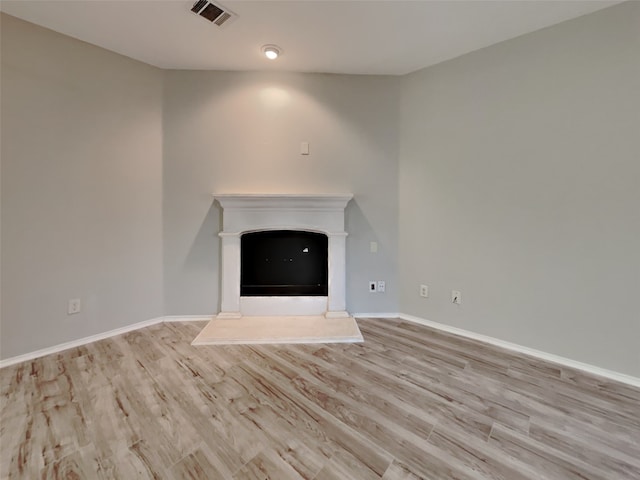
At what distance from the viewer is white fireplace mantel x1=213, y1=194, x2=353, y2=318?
2.81 m

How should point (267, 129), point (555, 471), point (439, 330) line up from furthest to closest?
point (267, 129) → point (439, 330) → point (555, 471)

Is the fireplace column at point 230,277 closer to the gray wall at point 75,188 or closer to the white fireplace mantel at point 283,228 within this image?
the white fireplace mantel at point 283,228

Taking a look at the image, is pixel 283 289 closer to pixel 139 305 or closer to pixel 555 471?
pixel 139 305

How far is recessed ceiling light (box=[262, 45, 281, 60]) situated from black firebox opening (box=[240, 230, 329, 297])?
1.65 meters

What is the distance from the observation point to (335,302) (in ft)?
9.51

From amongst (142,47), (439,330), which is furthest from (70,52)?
(439,330)

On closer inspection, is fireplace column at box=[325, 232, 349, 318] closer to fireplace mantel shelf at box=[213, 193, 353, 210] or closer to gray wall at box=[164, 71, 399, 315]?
gray wall at box=[164, 71, 399, 315]

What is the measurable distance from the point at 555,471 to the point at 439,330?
1.47 meters

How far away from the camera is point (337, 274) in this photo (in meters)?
2.89

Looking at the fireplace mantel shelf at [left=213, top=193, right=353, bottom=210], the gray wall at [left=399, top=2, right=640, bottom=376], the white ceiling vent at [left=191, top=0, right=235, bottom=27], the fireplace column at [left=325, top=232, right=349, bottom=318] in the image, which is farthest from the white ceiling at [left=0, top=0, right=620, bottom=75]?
the fireplace column at [left=325, top=232, right=349, bottom=318]

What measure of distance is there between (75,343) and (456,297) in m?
3.38

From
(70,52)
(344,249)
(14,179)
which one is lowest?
(344,249)

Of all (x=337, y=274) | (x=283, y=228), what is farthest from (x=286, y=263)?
(x=337, y=274)

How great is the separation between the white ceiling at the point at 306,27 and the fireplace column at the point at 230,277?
1.72 m
